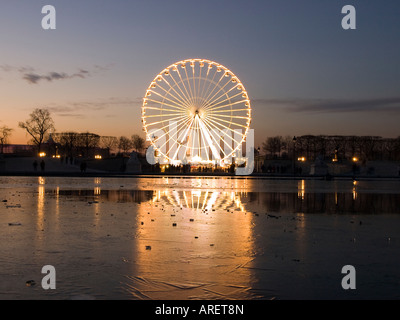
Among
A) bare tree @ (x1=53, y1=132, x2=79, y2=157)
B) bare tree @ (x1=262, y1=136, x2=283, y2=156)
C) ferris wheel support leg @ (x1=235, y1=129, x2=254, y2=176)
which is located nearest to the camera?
ferris wheel support leg @ (x1=235, y1=129, x2=254, y2=176)

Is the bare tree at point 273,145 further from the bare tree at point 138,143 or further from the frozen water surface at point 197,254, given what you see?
the frozen water surface at point 197,254

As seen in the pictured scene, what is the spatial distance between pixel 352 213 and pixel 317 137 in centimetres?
8761

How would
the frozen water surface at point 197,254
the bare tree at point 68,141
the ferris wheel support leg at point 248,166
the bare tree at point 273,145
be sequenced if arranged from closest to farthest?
the frozen water surface at point 197,254, the ferris wheel support leg at point 248,166, the bare tree at point 68,141, the bare tree at point 273,145

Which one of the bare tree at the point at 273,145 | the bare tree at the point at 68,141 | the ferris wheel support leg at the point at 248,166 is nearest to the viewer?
the ferris wheel support leg at the point at 248,166

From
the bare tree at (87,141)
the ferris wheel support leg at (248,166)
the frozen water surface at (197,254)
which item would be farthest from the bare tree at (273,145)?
the frozen water surface at (197,254)

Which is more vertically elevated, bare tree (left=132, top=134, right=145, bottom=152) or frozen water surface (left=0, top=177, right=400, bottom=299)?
bare tree (left=132, top=134, right=145, bottom=152)

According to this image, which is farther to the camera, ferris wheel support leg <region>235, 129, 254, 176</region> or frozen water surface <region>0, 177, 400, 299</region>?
ferris wheel support leg <region>235, 129, 254, 176</region>

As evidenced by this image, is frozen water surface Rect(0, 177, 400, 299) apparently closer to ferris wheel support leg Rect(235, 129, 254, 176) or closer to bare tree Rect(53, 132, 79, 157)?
ferris wheel support leg Rect(235, 129, 254, 176)

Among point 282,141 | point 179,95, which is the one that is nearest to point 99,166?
point 179,95

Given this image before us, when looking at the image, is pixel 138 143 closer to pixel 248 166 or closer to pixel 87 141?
pixel 87 141

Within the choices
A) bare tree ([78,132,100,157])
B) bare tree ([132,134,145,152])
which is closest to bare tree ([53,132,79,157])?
bare tree ([78,132,100,157])

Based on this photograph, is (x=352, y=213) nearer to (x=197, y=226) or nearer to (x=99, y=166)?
(x=197, y=226)

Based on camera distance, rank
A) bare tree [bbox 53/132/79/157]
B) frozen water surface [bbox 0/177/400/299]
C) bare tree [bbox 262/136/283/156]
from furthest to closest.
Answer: bare tree [bbox 262/136/283/156]
bare tree [bbox 53/132/79/157]
frozen water surface [bbox 0/177/400/299]
